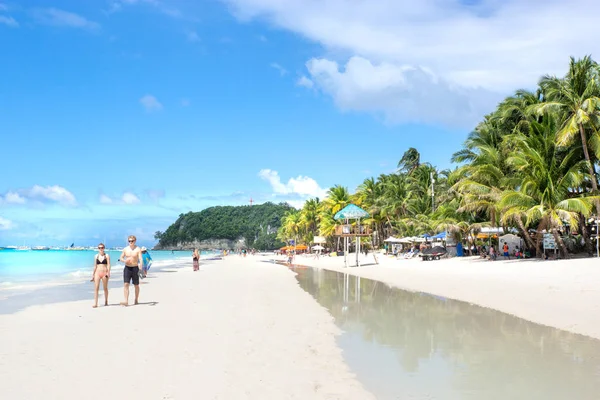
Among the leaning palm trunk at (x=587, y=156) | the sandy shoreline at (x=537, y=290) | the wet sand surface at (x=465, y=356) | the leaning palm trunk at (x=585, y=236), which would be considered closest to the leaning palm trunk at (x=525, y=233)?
the leaning palm trunk at (x=585, y=236)

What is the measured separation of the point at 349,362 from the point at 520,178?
24.1m

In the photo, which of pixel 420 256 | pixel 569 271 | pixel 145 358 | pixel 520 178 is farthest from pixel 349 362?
pixel 420 256

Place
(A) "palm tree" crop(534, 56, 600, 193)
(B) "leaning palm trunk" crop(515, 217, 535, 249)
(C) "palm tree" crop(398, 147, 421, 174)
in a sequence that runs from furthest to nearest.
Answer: (C) "palm tree" crop(398, 147, 421, 174)
(B) "leaning palm trunk" crop(515, 217, 535, 249)
(A) "palm tree" crop(534, 56, 600, 193)

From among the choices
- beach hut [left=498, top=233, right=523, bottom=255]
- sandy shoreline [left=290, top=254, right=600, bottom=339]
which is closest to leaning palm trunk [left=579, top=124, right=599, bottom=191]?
sandy shoreline [left=290, top=254, right=600, bottom=339]

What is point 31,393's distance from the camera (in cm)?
504

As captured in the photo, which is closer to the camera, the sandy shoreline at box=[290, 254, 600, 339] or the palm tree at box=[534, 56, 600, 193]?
the sandy shoreline at box=[290, 254, 600, 339]

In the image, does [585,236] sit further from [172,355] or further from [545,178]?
[172,355]

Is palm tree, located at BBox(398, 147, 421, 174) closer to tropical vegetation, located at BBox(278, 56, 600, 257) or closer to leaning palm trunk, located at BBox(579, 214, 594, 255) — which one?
tropical vegetation, located at BBox(278, 56, 600, 257)

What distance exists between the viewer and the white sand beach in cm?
525

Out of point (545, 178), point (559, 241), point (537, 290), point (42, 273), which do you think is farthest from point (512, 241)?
point (42, 273)

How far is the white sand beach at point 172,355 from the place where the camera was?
5250 mm

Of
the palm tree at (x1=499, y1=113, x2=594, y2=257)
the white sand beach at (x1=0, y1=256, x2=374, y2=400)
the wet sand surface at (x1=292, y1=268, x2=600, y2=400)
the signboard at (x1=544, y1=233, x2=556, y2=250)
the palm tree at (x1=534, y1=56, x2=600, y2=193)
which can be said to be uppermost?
the palm tree at (x1=534, y1=56, x2=600, y2=193)

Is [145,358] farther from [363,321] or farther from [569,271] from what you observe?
[569,271]

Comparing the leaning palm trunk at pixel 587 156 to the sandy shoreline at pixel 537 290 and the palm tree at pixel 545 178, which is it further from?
the sandy shoreline at pixel 537 290
